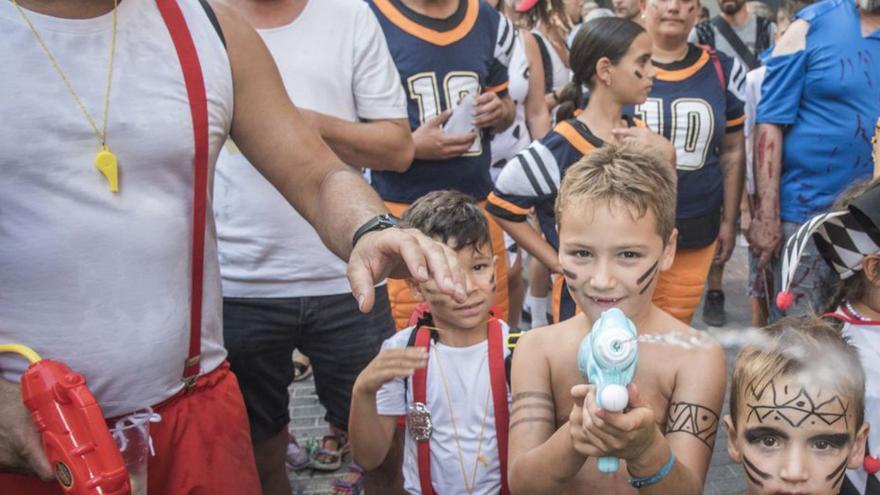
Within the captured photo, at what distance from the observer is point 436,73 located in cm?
371

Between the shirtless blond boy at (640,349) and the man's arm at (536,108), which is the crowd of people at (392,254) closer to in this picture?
the shirtless blond boy at (640,349)

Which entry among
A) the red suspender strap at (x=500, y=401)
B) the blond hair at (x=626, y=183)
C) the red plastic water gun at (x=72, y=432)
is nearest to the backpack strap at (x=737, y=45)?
the blond hair at (x=626, y=183)

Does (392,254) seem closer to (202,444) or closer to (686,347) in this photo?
(202,444)

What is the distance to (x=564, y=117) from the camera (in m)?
4.31

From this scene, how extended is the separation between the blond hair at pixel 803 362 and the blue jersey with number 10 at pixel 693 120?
1.74 m

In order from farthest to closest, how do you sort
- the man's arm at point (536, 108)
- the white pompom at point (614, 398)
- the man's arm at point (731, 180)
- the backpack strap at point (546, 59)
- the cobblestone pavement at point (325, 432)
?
the backpack strap at point (546, 59), the man's arm at point (536, 108), the man's arm at point (731, 180), the cobblestone pavement at point (325, 432), the white pompom at point (614, 398)

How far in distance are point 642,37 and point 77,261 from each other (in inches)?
99.7

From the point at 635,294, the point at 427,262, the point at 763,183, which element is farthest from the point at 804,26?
the point at 427,262

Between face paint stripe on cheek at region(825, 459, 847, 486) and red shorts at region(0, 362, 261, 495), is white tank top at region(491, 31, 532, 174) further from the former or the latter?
face paint stripe on cheek at region(825, 459, 847, 486)

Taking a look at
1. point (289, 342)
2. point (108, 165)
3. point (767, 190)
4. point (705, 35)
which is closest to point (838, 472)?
point (108, 165)

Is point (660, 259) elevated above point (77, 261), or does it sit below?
below

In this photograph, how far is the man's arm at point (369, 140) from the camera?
294 cm

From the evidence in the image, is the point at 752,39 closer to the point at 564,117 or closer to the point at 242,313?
the point at 564,117

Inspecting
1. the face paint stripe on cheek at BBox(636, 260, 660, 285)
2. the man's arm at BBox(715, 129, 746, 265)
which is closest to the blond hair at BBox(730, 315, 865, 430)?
the face paint stripe on cheek at BBox(636, 260, 660, 285)
